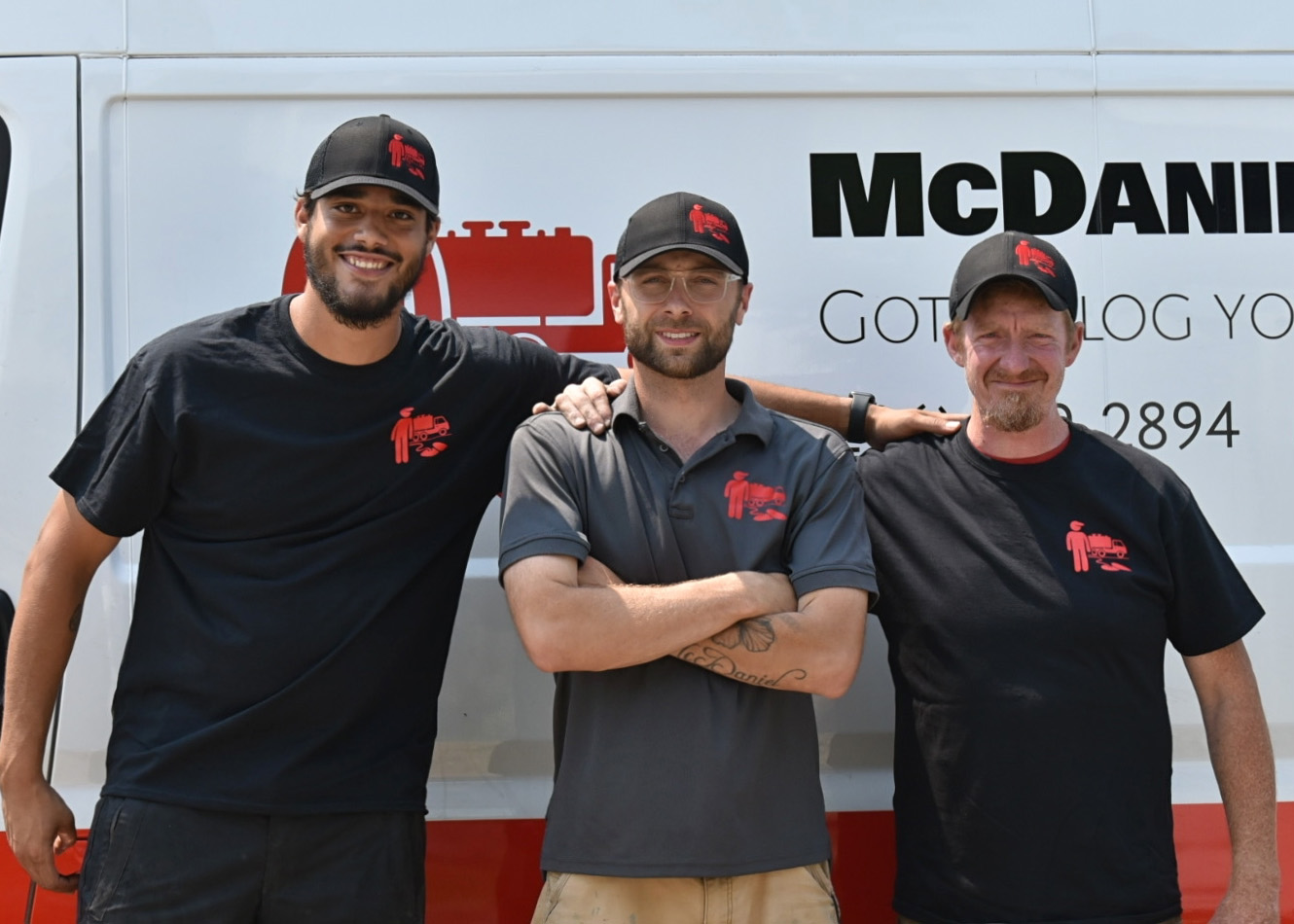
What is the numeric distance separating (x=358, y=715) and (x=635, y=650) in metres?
0.51

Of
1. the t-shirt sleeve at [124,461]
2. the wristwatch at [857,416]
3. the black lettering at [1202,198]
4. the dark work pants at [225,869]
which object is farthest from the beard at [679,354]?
the black lettering at [1202,198]

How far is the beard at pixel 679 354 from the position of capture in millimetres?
1966

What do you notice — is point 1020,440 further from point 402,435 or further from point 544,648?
point 402,435

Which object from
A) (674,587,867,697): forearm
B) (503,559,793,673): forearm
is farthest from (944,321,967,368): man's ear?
(503,559,793,673): forearm

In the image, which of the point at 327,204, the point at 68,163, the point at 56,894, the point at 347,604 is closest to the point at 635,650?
the point at 347,604

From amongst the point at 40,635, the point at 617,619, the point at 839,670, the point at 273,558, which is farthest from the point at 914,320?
the point at 40,635

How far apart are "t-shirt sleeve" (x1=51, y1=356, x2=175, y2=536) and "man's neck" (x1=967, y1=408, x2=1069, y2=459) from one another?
1.41 metres

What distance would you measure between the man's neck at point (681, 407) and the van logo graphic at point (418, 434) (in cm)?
35

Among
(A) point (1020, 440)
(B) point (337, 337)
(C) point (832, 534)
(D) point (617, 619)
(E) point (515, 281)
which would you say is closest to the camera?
(D) point (617, 619)

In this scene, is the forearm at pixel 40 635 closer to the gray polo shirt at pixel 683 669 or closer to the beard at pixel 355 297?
the beard at pixel 355 297

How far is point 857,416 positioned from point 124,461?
1.29m

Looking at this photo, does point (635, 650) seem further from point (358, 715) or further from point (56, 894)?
point (56, 894)

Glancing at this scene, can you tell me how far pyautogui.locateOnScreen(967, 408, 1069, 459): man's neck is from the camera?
213 cm

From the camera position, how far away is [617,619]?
179 centimetres
